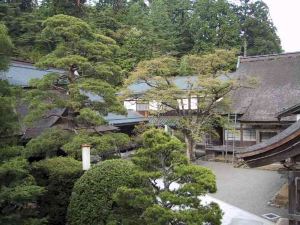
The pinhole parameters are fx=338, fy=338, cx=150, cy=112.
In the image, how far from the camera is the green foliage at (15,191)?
6.91 m

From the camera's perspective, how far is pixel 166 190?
6660 mm

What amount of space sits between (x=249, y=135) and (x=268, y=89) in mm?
3206

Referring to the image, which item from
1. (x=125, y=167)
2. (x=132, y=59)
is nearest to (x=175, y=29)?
(x=132, y=59)

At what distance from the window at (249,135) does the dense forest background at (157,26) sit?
44.6 feet

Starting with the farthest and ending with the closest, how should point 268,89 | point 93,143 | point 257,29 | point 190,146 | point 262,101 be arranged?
point 257,29, point 268,89, point 262,101, point 190,146, point 93,143

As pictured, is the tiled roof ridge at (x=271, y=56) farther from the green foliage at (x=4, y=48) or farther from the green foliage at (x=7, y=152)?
the green foliage at (x=7, y=152)

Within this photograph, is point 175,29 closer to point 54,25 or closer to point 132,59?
point 132,59

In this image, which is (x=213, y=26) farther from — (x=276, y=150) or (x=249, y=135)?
(x=276, y=150)

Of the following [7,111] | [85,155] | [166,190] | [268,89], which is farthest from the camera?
[268,89]

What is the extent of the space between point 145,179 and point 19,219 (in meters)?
3.04

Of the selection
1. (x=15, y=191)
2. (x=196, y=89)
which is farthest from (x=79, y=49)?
(x=196, y=89)

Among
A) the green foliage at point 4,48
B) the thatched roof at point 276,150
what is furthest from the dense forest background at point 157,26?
the thatched roof at point 276,150

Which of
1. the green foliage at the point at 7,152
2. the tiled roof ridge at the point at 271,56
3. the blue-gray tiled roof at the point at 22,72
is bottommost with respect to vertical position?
the green foliage at the point at 7,152

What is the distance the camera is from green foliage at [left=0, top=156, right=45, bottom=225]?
691 centimetres
